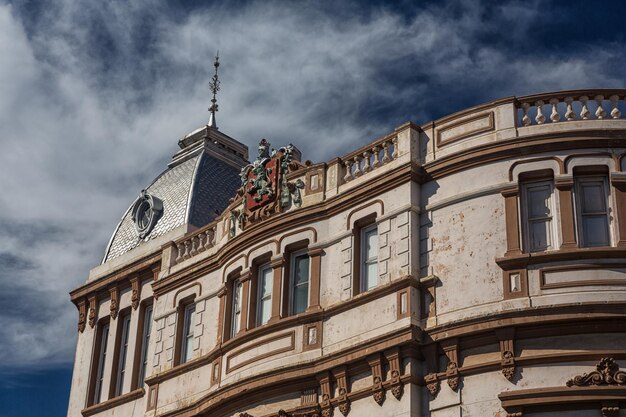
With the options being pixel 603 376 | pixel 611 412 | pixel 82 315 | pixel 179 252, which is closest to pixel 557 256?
pixel 603 376

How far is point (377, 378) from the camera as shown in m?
25.7

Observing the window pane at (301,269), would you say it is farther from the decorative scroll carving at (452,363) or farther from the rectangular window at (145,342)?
the rectangular window at (145,342)

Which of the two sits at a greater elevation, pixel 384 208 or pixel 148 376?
pixel 384 208

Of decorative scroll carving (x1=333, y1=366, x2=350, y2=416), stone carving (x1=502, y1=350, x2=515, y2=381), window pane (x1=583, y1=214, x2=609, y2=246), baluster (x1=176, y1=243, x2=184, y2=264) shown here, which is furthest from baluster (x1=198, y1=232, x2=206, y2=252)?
window pane (x1=583, y1=214, x2=609, y2=246)

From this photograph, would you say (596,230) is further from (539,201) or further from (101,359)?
(101,359)

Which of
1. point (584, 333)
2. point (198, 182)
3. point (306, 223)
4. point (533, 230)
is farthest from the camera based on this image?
point (198, 182)

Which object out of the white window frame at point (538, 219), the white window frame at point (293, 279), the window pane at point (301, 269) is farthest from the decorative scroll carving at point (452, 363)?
the window pane at point (301, 269)

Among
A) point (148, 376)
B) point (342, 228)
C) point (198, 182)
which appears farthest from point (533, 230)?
point (198, 182)

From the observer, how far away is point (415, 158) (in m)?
27.7

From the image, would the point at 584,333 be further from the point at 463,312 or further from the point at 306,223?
the point at 306,223

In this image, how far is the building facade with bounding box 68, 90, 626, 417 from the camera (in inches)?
943

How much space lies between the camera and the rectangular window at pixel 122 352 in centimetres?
3488

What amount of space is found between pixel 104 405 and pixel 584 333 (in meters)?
16.2

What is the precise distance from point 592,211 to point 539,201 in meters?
1.18
